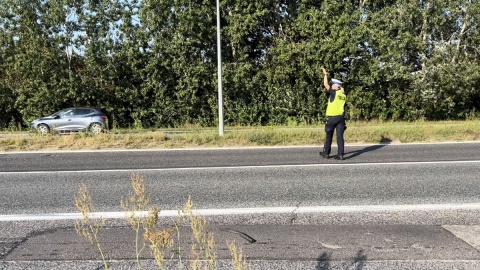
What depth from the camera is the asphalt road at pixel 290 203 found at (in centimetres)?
389

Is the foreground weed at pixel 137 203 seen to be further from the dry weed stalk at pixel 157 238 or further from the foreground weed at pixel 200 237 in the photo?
the foreground weed at pixel 200 237

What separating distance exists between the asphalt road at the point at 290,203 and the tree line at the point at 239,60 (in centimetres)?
1355

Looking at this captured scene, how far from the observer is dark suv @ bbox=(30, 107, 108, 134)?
20453mm

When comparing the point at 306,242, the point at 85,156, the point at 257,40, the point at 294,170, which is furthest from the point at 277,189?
the point at 257,40

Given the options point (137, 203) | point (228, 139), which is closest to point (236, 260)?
point (137, 203)

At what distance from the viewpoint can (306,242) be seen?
417 cm

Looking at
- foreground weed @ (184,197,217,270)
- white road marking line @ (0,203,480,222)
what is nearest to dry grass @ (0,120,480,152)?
white road marking line @ (0,203,480,222)

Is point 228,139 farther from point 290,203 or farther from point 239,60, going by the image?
point 239,60

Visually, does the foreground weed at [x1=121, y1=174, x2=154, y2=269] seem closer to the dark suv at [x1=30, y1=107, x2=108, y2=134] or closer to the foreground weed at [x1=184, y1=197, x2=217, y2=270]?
the foreground weed at [x1=184, y1=197, x2=217, y2=270]

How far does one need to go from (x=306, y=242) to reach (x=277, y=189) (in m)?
2.47

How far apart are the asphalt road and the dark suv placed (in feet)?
33.7

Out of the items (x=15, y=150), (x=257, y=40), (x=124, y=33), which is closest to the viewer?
(x=15, y=150)

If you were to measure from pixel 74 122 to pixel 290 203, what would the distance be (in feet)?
57.0

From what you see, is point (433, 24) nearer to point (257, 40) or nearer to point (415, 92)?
point (415, 92)
